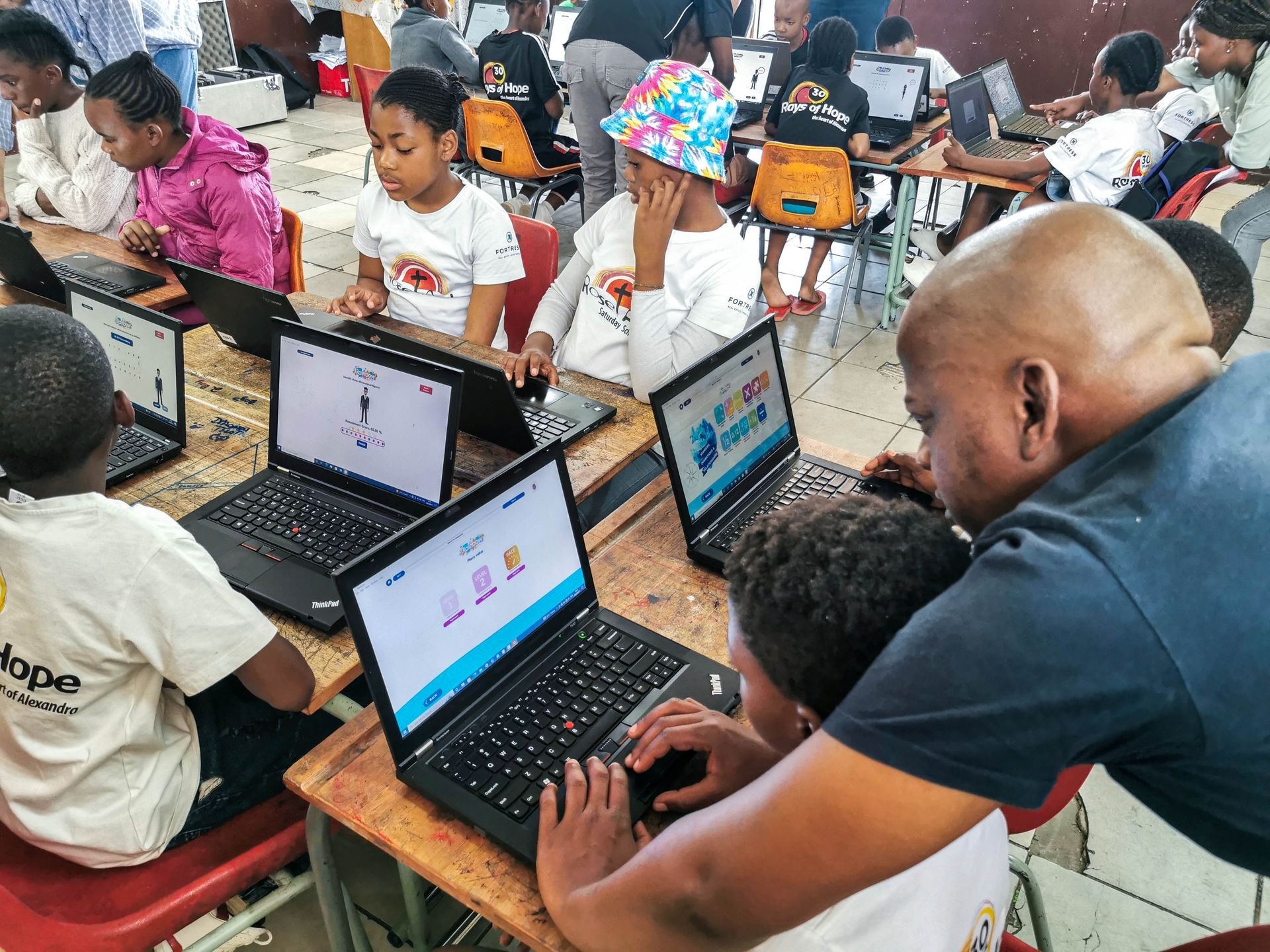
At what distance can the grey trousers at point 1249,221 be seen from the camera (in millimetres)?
3715

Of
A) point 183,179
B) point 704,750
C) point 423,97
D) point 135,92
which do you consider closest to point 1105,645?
point 704,750

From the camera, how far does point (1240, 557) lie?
0.64 m

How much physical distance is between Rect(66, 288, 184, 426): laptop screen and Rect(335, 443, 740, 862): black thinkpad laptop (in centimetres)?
87

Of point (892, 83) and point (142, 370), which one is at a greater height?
point (892, 83)

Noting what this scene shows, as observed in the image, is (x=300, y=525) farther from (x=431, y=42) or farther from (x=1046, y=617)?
(x=431, y=42)

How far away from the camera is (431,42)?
4.86m

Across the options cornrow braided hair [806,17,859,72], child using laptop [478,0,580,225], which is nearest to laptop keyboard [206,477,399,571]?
child using laptop [478,0,580,225]

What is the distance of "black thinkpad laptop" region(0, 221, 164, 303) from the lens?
7.09 feet

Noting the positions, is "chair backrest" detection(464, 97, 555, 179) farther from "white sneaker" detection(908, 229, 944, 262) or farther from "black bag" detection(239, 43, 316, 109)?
"black bag" detection(239, 43, 316, 109)

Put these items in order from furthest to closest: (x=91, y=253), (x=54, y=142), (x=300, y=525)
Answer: (x=54, y=142) < (x=91, y=253) < (x=300, y=525)

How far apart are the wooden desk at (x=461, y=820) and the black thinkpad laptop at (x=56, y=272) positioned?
1.53 m

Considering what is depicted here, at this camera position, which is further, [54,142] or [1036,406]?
[54,142]

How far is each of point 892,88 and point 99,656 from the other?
14.2 ft

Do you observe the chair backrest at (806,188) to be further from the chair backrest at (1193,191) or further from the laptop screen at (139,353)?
the laptop screen at (139,353)
